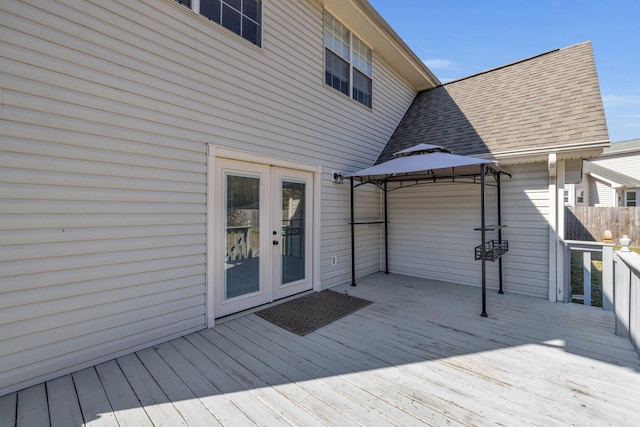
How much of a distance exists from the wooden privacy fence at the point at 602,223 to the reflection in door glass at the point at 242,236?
36.6 feet

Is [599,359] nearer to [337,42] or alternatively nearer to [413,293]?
[413,293]

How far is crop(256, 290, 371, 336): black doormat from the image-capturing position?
11.3 feet

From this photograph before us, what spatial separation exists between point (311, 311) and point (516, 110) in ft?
17.7

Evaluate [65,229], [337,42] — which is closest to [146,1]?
[65,229]

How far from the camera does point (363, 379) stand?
7.71ft

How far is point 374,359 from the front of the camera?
2680mm

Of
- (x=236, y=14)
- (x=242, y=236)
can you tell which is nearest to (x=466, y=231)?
(x=242, y=236)

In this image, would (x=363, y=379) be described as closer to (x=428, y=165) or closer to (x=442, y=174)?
(x=428, y=165)

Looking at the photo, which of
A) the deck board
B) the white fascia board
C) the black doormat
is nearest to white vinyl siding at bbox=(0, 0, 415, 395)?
the deck board

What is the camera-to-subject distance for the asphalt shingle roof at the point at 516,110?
4410mm

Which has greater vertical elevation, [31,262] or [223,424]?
[31,262]

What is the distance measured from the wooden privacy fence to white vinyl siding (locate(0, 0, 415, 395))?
11906mm

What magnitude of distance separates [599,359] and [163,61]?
5.32 meters

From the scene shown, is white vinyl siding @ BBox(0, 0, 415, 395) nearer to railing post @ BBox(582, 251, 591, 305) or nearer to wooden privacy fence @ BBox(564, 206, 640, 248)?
railing post @ BBox(582, 251, 591, 305)
